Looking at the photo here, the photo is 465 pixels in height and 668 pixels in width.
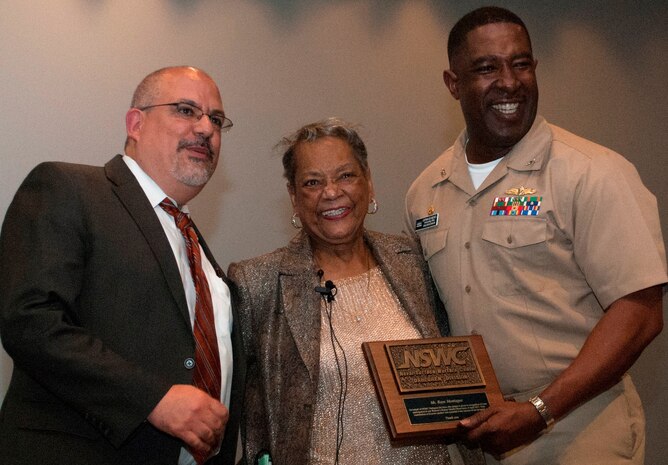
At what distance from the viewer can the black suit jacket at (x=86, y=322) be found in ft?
6.98

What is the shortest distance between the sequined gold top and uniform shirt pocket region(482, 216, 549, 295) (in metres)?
0.36

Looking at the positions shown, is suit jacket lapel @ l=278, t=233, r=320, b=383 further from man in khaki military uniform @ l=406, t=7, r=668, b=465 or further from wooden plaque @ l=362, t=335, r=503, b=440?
man in khaki military uniform @ l=406, t=7, r=668, b=465

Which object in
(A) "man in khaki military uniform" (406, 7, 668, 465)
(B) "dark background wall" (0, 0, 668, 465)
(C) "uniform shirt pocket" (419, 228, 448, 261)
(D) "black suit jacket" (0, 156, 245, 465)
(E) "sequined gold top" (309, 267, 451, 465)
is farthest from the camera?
(B) "dark background wall" (0, 0, 668, 465)

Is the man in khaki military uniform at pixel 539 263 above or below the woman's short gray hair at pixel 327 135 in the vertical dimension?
below

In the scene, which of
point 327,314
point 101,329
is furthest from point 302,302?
point 101,329

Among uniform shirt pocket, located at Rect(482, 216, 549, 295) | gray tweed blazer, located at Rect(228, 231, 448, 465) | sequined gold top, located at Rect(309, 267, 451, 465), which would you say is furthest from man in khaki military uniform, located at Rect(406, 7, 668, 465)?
sequined gold top, located at Rect(309, 267, 451, 465)

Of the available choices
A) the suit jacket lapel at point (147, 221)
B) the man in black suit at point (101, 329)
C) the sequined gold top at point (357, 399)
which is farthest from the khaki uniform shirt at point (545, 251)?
the suit jacket lapel at point (147, 221)

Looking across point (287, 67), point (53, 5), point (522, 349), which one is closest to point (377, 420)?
point (522, 349)

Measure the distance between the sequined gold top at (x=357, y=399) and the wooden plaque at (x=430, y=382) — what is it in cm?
27

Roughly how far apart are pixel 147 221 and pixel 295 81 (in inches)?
92.2

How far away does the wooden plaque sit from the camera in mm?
2428

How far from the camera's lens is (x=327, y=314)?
9.51 feet

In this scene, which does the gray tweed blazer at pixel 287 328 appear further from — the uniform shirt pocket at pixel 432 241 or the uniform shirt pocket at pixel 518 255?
the uniform shirt pocket at pixel 518 255

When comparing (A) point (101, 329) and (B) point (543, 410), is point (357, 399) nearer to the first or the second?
(B) point (543, 410)
